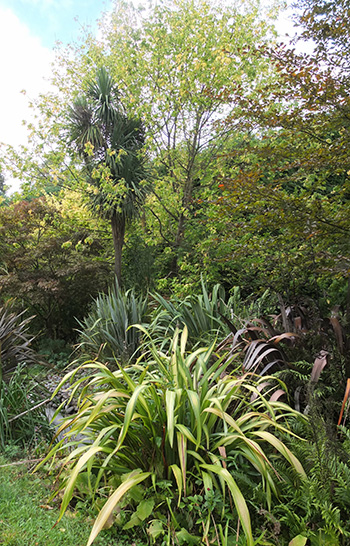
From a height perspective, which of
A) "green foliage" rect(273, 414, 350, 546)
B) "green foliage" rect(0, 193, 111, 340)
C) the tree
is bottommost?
"green foliage" rect(273, 414, 350, 546)

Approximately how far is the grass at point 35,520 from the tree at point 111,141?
552 centimetres

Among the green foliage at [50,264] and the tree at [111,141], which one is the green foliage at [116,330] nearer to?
the green foliage at [50,264]

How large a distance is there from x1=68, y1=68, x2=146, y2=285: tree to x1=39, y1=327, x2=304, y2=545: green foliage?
5.65 meters

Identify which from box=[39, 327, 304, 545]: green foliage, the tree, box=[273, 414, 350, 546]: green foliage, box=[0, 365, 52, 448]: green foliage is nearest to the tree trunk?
the tree

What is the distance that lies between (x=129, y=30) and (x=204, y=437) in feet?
29.7

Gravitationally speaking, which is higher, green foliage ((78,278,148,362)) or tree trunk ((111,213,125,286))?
tree trunk ((111,213,125,286))

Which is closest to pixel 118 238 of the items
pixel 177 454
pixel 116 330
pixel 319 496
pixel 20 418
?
pixel 116 330

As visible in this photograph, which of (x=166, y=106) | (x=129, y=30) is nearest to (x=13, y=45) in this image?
(x=166, y=106)

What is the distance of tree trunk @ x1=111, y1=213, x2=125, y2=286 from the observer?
302 inches

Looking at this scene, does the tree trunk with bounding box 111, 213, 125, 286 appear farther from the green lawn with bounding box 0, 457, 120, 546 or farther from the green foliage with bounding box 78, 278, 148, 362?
the green lawn with bounding box 0, 457, 120, 546

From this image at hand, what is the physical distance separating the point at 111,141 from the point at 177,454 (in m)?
7.34

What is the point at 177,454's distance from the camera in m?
2.02

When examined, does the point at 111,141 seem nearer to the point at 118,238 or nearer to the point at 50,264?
the point at 118,238

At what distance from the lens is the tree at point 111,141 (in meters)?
7.71
